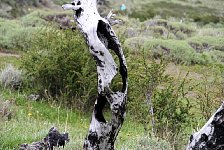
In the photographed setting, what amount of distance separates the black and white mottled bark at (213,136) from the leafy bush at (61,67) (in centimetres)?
692

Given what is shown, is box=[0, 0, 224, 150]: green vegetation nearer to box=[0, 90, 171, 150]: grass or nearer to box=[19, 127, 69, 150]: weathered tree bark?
box=[0, 90, 171, 150]: grass

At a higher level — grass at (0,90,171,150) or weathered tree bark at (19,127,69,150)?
weathered tree bark at (19,127,69,150)

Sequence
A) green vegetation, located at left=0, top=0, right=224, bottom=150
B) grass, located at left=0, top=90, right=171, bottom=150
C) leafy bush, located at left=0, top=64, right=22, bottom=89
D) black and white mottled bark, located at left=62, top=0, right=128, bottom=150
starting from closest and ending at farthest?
black and white mottled bark, located at left=62, top=0, right=128, bottom=150 < grass, located at left=0, top=90, right=171, bottom=150 < green vegetation, located at left=0, top=0, right=224, bottom=150 < leafy bush, located at left=0, top=64, right=22, bottom=89

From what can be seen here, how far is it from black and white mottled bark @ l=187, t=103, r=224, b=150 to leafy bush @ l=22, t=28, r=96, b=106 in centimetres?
692

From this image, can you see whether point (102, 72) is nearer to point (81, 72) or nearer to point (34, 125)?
point (34, 125)

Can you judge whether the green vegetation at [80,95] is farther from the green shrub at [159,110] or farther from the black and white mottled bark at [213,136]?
the black and white mottled bark at [213,136]

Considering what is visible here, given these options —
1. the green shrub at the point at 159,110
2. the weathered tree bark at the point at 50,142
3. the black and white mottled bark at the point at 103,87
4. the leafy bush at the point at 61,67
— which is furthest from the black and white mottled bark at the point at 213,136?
the leafy bush at the point at 61,67

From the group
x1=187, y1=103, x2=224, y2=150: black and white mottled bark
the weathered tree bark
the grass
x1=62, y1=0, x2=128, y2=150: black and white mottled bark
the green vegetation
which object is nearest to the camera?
x1=187, y1=103, x2=224, y2=150: black and white mottled bark

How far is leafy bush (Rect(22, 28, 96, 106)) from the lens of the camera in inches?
404

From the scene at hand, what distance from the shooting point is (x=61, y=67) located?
10617 millimetres

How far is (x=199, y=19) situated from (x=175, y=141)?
34.5 m

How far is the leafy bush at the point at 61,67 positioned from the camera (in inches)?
404

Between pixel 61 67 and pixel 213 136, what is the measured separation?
7.76 meters

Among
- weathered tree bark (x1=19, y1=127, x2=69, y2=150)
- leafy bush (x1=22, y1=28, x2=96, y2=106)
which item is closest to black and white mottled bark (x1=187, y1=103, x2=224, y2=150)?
weathered tree bark (x1=19, y1=127, x2=69, y2=150)
